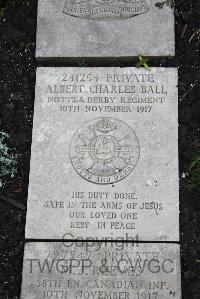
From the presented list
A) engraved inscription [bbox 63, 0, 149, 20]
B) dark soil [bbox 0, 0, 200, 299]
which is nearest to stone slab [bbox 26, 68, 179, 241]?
dark soil [bbox 0, 0, 200, 299]

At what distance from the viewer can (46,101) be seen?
445 cm

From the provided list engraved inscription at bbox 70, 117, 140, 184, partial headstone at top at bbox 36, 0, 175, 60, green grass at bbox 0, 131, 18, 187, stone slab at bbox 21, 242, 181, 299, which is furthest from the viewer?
partial headstone at top at bbox 36, 0, 175, 60

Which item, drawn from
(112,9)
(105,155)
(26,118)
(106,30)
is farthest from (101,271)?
(112,9)

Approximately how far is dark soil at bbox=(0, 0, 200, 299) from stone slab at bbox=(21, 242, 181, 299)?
183 mm

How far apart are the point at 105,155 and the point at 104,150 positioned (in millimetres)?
43

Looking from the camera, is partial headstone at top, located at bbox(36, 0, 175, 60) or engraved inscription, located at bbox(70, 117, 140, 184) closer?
engraved inscription, located at bbox(70, 117, 140, 184)

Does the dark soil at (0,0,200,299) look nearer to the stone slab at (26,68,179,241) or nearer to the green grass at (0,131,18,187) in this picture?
the green grass at (0,131,18,187)

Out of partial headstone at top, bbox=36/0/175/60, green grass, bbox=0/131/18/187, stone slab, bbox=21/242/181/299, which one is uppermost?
partial headstone at top, bbox=36/0/175/60

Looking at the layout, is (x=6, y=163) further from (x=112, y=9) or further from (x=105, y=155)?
(x=112, y=9)

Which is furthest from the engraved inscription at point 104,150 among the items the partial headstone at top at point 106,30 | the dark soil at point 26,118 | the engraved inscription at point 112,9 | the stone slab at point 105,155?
the engraved inscription at point 112,9

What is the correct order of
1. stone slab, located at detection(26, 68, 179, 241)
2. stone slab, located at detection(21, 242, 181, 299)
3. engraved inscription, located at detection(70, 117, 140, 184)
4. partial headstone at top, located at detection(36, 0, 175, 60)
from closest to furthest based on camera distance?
stone slab, located at detection(21, 242, 181, 299) → stone slab, located at detection(26, 68, 179, 241) → engraved inscription, located at detection(70, 117, 140, 184) → partial headstone at top, located at detection(36, 0, 175, 60)

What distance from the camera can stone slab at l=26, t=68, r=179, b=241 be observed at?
4.12 m

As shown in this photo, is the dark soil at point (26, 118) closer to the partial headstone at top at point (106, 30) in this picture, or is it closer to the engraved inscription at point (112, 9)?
the partial headstone at top at point (106, 30)

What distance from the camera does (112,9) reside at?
4617 mm
